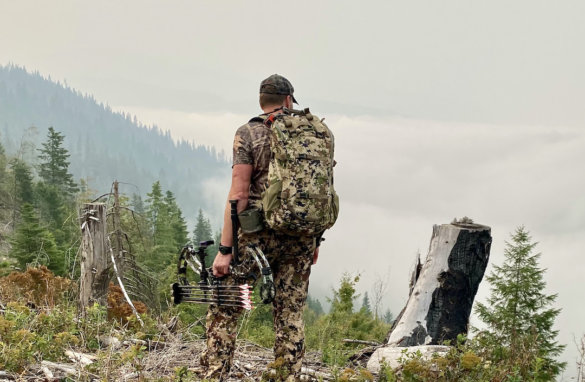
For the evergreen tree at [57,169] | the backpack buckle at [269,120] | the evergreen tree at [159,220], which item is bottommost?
the backpack buckle at [269,120]

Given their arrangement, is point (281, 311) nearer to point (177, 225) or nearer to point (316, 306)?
point (177, 225)

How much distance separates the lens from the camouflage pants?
4.91 meters

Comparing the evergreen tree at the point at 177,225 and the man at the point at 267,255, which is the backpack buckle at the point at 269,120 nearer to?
the man at the point at 267,255

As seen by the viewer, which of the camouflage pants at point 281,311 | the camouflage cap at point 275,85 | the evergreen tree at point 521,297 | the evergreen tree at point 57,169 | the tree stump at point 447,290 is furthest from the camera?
the evergreen tree at point 57,169

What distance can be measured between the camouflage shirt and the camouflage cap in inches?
12.5

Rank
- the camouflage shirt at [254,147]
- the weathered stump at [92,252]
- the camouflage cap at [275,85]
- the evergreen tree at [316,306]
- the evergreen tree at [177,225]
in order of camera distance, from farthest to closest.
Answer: the evergreen tree at [316,306], the evergreen tree at [177,225], the weathered stump at [92,252], the camouflage cap at [275,85], the camouflage shirt at [254,147]

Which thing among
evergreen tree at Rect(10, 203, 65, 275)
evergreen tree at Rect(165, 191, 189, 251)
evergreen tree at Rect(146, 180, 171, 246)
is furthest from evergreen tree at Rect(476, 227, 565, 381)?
evergreen tree at Rect(165, 191, 189, 251)

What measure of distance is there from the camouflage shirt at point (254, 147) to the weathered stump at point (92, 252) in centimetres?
388

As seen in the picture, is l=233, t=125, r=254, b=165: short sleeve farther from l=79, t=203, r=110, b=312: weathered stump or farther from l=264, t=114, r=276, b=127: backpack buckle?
l=79, t=203, r=110, b=312: weathered stump

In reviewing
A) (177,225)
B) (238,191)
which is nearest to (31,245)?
(238,191)

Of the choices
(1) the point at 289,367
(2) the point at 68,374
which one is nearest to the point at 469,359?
(1) the point at 289,367

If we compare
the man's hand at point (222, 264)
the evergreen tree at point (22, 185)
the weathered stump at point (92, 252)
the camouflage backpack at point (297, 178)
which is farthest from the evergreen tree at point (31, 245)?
the evergreen tree at point (22, 185)

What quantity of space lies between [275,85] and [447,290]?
14.3 ft

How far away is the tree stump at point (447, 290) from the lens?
7.55 m
